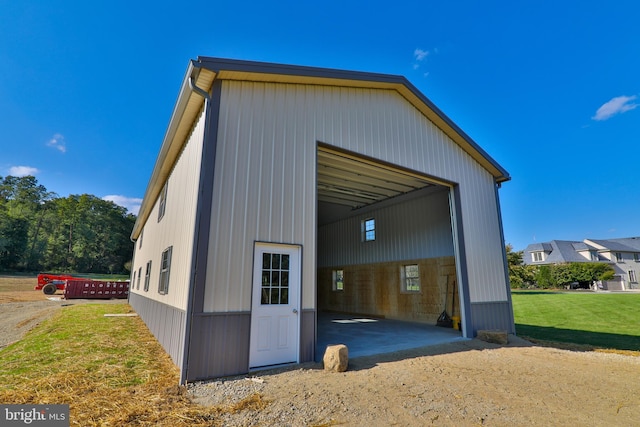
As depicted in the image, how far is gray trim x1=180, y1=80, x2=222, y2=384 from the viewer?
4.36 meters

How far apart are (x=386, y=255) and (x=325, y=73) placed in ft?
27.8

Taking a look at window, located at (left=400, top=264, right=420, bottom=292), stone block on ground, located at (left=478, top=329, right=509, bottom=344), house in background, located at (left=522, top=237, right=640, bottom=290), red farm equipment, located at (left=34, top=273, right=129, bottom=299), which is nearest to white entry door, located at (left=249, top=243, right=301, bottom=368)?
stone block on ground, located at (left=478, top=329, right=509, bottom=344)

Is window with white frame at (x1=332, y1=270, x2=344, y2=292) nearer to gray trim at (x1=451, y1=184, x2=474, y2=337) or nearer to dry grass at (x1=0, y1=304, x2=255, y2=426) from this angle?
gray trim at (x1=451, y1=184, x2=474, y2=337)

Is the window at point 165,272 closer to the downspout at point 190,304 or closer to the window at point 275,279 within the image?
the downspout at point 190,304

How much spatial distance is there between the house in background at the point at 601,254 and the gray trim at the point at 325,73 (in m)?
40.9

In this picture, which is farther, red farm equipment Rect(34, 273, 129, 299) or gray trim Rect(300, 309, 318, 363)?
red farm equipment Rect(34, 273, 129, 299)

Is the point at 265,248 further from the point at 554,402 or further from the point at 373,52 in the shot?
the point at 373,52

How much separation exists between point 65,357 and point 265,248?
4273 mm

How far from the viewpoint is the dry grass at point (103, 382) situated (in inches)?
122

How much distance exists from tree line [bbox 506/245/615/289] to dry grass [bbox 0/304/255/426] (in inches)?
1338

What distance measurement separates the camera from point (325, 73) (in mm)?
6332

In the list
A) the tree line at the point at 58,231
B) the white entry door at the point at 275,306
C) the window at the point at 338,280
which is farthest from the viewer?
the tree line at the point at 58,231

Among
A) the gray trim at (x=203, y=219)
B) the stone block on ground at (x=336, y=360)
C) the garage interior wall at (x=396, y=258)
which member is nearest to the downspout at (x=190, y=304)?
the gray trim at (x=203, y=219)

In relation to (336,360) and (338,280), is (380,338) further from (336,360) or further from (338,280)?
(338,280)
